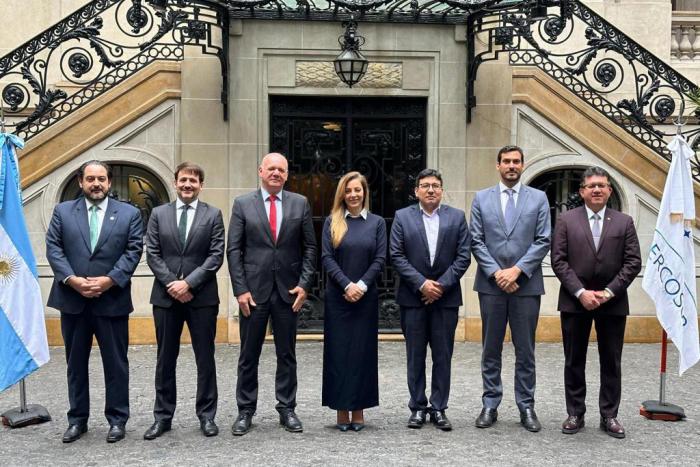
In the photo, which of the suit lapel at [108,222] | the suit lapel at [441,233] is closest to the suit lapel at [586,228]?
the suit lapel at [441,233]

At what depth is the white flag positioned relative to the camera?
8.19 m

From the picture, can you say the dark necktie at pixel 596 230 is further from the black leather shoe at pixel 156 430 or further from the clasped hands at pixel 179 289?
the black leather shoe at pixel 156 430

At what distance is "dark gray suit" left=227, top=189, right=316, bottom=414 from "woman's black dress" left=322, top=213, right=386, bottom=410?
294 millimetres

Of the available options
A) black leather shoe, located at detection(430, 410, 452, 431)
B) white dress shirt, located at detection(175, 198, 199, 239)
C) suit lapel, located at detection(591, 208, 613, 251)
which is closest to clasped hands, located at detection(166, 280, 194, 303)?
white dress shirt, located at detection(175, 198, 199, 239)

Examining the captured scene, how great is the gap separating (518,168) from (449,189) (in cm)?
420

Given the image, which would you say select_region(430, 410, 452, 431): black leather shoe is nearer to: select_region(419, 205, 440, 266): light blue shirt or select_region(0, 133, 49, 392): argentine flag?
select_region(419, 205, 440, 266): light blue shirt

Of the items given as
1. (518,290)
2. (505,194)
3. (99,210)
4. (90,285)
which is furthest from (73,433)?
(505,194)

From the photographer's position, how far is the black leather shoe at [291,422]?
24.8 ft

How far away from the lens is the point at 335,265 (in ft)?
25.1

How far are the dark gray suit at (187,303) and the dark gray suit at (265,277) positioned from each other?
0.22 metres

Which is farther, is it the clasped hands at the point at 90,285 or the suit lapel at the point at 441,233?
the suit lapel at the point at 441,233

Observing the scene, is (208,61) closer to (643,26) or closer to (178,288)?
(178,288)

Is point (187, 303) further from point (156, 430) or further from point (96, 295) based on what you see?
point (156, 430)

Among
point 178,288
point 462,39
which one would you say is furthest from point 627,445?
point 462,39
